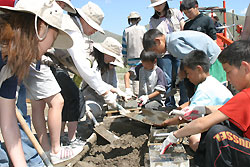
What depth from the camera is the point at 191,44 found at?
3.33m

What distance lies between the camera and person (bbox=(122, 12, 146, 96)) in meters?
5.45

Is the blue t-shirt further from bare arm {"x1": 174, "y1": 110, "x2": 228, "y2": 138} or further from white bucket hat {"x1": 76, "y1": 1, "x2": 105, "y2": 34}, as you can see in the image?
white bucket hat {"x1": 76, "y1": 1, "x2": 105, "y2": 34}

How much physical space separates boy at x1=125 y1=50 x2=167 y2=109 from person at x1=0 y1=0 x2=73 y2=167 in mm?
2513

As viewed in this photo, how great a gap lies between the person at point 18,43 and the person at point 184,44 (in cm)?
205

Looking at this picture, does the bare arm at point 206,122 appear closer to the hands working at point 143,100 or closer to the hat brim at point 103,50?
the hat brim at point 103,50

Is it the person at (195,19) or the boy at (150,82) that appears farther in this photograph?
the person at (195,19)

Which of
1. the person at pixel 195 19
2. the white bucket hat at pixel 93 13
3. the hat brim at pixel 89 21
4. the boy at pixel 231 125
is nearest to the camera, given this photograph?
the boy at pixel 231 125

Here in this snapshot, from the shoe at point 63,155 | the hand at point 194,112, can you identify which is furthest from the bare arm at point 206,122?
the shoe at point 63,155

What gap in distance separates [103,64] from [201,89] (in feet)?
5.05

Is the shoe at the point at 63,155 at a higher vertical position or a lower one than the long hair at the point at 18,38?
lower

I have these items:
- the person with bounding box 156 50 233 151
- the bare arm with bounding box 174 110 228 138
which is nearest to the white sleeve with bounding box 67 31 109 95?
the person with bounding box 156 50 233 151

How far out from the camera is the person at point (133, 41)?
5445mm

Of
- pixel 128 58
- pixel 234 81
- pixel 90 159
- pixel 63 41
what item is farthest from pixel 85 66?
pixel 128 58

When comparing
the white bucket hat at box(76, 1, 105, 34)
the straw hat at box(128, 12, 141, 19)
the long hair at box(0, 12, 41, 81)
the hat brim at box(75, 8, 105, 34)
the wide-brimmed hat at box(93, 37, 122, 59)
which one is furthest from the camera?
the straw hat at box(128, 12, 141, 19)
